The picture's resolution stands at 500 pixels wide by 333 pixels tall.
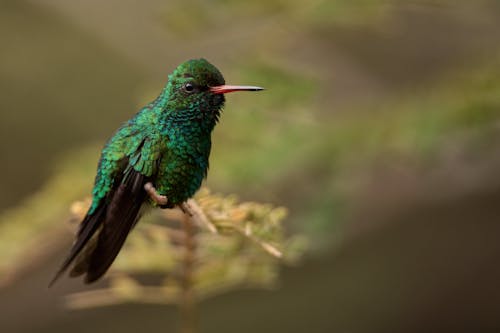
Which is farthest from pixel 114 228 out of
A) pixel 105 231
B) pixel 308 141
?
pixel 308 141

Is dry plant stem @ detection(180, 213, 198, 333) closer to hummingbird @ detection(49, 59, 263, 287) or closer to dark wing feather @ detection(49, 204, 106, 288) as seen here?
hummingbird @ detection(49, 59, 263, 287)

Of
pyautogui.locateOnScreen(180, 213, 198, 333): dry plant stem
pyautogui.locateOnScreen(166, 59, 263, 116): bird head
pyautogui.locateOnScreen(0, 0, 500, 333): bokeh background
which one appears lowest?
pyautogui.locateOnScreen(180, 213, 198, 333): dry plant stem

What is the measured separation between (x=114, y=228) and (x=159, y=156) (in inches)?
12.2

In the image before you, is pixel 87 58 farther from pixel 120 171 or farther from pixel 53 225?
pixel 120 171

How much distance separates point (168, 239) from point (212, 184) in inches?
50.0

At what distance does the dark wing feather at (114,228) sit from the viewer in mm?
1869

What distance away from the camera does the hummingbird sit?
6.42 ft

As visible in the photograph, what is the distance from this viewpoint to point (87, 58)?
6207 millimetres

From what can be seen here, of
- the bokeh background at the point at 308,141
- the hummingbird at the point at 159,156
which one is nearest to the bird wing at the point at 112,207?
the hummingbird at the point at 159,156

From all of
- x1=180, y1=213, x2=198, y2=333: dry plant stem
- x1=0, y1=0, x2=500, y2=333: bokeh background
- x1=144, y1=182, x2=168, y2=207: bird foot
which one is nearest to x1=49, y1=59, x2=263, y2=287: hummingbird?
x1=144, y1=182, x2=168, y2=207: bird foot

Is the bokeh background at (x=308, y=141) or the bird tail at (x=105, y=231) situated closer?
the bird tail at (x=105, y=231)

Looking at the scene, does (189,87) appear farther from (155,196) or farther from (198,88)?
(155,196)

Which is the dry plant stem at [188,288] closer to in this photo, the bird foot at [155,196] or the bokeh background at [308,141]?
the bird foot at [155,196]

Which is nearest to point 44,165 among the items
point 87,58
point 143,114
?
point 87,58
